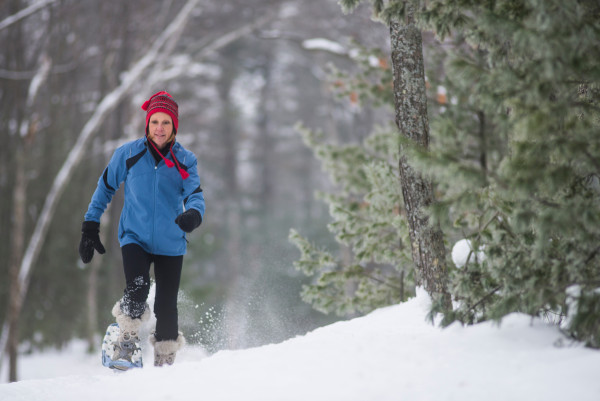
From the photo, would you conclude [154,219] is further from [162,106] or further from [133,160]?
[162,106]

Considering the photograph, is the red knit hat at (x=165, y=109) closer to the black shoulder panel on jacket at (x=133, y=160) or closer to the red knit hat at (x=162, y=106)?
the red knit hat at (x=162, y=106)

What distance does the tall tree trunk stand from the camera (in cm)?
432

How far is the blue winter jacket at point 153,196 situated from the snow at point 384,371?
0.98 m

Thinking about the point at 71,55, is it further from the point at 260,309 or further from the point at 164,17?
the point at 260,309

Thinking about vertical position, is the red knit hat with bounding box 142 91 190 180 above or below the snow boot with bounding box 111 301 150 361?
above

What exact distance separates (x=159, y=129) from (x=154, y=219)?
722 millimetres

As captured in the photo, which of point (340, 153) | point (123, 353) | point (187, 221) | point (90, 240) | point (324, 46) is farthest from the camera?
point (324, 46)

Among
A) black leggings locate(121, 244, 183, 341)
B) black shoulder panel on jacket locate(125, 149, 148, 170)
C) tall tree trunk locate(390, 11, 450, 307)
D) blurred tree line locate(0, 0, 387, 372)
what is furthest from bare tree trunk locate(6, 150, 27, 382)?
tall tree trunk locate(390, 11, 450, 307)

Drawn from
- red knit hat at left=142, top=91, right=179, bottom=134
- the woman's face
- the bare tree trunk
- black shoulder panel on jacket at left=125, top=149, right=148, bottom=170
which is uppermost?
red knit hat at left=142, top=91, right=179, bottom=134

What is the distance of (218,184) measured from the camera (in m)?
27.4

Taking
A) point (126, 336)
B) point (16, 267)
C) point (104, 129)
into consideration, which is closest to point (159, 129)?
point (126, 336)

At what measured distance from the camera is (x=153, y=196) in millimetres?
4219

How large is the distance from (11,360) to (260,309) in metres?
5.82

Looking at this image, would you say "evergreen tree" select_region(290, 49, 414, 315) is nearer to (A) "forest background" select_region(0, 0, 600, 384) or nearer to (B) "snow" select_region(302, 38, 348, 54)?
(A) "forest background" select_region(0, 0, 600, 384)
